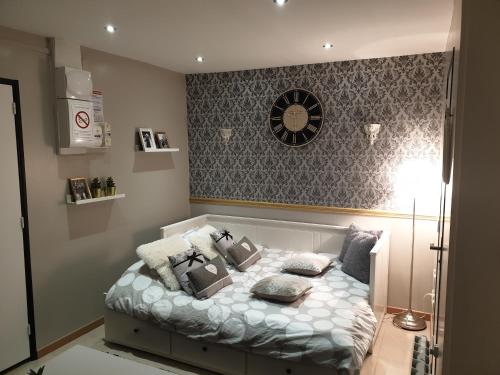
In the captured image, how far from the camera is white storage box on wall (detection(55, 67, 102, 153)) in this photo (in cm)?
293

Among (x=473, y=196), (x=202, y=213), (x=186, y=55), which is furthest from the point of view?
(x=202, y=213)

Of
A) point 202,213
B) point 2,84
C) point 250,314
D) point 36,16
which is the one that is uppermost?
point 36,16

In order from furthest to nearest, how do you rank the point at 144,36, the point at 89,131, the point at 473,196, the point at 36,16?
the point at 89,131
the point at 144,36
the point at 36,16
the point at 473,196

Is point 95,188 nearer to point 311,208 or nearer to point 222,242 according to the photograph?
Result: point 222,242

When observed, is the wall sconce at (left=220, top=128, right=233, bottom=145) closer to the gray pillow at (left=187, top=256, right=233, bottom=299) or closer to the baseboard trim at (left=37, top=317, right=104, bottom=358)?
the gray pillow at (left=187, top=256, right=233, bottom=299)

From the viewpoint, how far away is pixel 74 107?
9.75 ft

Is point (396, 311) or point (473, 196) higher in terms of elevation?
point (473, 196)

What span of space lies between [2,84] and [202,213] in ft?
8.31

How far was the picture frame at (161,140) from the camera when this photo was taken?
402cm

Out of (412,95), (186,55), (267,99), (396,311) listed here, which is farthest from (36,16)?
(396,311)

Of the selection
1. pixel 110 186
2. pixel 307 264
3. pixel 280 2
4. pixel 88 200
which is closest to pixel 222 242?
A: pixel 307 264

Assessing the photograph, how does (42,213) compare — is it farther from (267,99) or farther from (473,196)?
(473,196)

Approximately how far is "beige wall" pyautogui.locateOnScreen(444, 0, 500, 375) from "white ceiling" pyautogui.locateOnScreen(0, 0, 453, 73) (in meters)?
1.14

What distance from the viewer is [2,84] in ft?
8.60
